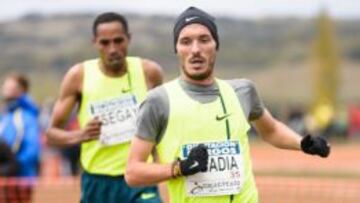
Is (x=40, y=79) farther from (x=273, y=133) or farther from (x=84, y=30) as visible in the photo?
(x=273, y=133)

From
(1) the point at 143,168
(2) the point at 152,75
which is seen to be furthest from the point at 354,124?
(1) the point at 143,168

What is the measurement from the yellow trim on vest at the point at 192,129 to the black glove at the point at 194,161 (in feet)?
0.60

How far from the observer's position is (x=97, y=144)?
8367mm

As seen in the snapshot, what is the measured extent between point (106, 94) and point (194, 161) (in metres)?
2.62

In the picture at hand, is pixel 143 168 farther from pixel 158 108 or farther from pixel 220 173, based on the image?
pixel 220 173

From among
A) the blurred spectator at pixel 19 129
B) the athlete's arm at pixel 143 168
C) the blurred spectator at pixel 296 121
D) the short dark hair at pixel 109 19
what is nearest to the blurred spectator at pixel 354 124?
the blurred spectator at pixel 296 121

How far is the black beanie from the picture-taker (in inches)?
241

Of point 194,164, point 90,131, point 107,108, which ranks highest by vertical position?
point 194,164

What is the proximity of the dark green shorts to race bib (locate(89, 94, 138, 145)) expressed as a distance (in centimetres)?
30

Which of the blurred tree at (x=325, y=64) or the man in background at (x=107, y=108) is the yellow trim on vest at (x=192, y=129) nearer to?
the man in background at (x=107, y=108)

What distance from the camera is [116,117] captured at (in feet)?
27.5

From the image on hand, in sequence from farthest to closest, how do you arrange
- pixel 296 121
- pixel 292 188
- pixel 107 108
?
1. pixel 296 121
2. pixel 292 188
3. pixel 107 108

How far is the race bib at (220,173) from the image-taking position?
6.07 m

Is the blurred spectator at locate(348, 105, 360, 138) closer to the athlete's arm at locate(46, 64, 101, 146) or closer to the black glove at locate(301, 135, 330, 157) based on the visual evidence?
the athlete's arm at locate(46, 64, 101, 146)
